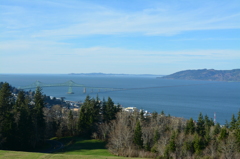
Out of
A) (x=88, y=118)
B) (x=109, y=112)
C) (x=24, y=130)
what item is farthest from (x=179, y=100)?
(x=24, y=130)

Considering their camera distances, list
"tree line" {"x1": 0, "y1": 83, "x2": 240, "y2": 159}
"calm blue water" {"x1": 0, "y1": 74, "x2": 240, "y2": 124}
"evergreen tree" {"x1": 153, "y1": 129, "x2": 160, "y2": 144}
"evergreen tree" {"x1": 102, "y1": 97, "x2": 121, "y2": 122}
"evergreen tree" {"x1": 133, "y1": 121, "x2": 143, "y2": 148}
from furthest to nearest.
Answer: "calm blue water" {"x1": 0, "y1": 74, "x2": 240, "y2": 124}
"evergreen tree" {"x1": 102, "y1": 97, "x2": 121, "y2": 122}
"evergreen tree" {"x1": 133, "y1": 121, "x2": 143, "y2": 148}
"evergreen tree" {"x1": 153, "y1": 129, "x2": 160, "y2": 144}
"tree line" {"x1": 0, "y1": 83, "x2": 240, "y2": 159}

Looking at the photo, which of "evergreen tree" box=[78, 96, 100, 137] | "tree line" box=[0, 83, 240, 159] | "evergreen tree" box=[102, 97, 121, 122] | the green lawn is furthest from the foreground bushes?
"evergreen tree" box=[78, 96, 100, 137]

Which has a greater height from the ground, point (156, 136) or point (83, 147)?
point (156, 136)

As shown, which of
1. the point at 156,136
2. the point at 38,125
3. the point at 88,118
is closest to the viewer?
the point at 156,136

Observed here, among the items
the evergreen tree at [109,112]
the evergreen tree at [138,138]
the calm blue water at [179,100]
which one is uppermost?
the evergreen tree at [109,112]

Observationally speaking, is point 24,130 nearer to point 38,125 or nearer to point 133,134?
point 38,125

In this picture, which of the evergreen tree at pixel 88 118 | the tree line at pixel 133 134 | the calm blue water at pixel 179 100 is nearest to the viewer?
the tree line at pixel 133 134

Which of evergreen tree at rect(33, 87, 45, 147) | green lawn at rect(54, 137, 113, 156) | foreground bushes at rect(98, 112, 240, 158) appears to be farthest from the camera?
evergreen tree at rect(33, 87, 45, 147)

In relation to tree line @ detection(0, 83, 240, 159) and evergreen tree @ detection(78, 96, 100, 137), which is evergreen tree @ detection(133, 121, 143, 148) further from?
evergreen tree @ detection(78, 96, 100, 137)

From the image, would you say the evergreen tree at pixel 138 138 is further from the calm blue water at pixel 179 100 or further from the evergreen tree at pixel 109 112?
the calm blue water at pixel 179 100

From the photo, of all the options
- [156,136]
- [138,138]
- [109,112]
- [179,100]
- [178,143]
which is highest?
[109,112]

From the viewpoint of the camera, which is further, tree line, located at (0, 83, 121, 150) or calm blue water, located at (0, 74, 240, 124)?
calm blue water, located at (0, 74, 240, 124)

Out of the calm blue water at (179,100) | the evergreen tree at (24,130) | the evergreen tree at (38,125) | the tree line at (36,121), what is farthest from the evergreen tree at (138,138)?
the calm blue water at (179,100)

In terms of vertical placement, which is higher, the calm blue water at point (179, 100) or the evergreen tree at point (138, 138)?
the evergreen tree at point (138, 138)
